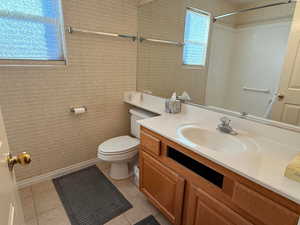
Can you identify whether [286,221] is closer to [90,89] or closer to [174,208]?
[174,208]

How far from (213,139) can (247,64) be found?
643mm

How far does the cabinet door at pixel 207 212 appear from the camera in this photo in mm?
891

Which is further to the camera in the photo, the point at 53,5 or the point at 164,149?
the point at 53,5

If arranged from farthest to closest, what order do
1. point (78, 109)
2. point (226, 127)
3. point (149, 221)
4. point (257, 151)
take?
point (78, 109)
point (149, 221)
point (226, 127)
point (257, 151)

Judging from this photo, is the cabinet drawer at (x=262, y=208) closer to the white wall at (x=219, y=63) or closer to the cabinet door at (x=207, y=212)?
the cabinet door at (x=207, y=212)

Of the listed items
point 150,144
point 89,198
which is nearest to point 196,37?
point 150,144

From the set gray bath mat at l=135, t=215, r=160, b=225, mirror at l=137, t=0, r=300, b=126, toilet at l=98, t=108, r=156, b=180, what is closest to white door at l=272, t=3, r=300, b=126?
mirror at l=137, t=0, r=300, b=126

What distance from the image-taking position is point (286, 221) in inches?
27.6

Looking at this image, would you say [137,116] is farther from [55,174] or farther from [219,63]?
[55,174]

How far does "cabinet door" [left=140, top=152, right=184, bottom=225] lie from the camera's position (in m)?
1.20

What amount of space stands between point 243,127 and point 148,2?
5.66 feet

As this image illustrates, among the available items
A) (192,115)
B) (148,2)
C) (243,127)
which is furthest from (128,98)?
(243,127)

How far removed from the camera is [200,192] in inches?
40.9

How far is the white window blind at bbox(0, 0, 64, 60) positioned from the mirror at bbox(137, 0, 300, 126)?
0.97 m
